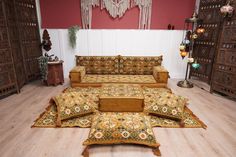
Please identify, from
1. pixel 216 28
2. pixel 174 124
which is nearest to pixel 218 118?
pixel 174 124

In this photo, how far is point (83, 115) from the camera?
2.85 m

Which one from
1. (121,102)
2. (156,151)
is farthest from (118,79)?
(156,151)

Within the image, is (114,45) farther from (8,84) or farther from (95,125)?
(95,125)

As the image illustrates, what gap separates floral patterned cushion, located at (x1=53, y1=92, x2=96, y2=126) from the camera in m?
2.69

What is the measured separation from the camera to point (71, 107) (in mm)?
2744

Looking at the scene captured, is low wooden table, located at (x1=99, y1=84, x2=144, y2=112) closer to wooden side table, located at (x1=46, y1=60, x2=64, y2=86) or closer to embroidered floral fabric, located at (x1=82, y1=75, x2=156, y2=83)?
embroidered floral fabric, located at (x1=82, y1=75, x2=156, y2=83)

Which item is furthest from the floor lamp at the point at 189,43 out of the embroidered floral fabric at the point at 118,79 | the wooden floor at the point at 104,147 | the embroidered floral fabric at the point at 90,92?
the embroidered floral fabric at the point at 90,92

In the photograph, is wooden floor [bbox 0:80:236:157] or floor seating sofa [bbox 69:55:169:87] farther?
floor seating sofa [bbox 69:55:169:87]

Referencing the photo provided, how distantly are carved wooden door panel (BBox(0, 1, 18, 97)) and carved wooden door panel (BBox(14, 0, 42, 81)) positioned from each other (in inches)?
25.6

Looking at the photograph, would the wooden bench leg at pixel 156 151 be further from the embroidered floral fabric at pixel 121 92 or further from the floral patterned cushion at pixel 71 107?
the floral patterned cushion at pixel 71 107

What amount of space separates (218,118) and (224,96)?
4.35 feet

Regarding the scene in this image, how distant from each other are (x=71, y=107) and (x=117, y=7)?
11.2 ft

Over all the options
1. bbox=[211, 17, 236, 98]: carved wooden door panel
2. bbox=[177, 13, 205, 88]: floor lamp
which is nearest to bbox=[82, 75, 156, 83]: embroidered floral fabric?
bbox=[177, 13, 205, 88]: floor lamp

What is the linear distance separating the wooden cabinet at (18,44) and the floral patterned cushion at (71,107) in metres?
1.75
